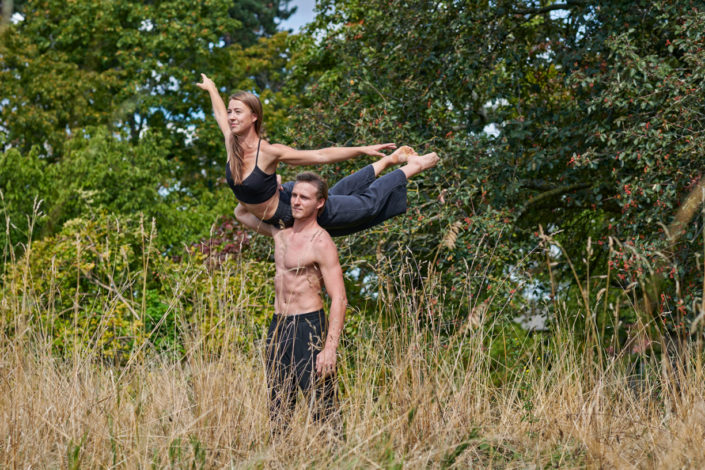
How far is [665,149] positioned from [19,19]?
51.6 ft

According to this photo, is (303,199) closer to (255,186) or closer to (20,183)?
(255,186)

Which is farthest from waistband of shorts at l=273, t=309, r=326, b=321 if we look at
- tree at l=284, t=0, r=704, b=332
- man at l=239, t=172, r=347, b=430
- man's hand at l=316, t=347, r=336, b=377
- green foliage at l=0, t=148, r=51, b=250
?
green foliage at l=0, t=148, r=51, b=250

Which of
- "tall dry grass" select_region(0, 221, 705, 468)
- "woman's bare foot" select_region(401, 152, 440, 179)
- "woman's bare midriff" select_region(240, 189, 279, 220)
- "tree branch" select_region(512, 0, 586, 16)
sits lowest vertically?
"tall dry grass" select_region(0, 221, 705, 468)

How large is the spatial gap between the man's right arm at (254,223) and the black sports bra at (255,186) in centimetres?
18

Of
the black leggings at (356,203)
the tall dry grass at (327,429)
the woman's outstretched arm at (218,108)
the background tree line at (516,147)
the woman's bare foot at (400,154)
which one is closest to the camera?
the tall dry grass at (327,429)

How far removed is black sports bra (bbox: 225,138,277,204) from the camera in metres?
3.73

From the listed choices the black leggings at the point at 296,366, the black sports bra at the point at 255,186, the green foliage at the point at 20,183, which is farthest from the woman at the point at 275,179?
the green foliage at the point at 20,183

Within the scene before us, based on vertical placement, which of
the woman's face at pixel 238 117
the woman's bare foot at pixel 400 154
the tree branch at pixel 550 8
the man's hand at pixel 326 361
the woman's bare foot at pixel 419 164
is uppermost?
the tree branch at pixel 550 8

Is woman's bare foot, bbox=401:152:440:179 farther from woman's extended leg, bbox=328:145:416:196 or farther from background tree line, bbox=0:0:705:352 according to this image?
background tree line, bbox=0:0:705:352

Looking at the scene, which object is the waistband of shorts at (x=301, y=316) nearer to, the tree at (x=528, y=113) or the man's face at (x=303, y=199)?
the man's face at (x=303, y=199)

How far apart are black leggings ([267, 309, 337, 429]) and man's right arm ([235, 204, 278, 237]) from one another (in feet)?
1.62

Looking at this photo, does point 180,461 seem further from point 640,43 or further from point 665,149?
point 640,43

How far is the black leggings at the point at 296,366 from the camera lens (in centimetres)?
357

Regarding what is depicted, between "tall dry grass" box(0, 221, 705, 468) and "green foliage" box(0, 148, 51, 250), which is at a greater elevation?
"green foliage" box(0, 148, 51, 250)
